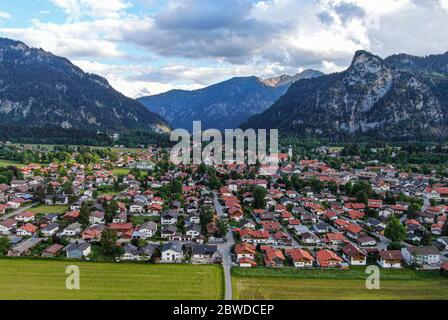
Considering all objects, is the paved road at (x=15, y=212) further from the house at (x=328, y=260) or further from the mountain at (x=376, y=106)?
the mountain at (x=376, y=106)

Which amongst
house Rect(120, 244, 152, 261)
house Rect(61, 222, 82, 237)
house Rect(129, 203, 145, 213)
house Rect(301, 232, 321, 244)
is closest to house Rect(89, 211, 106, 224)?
house Rect(61, 222, 82, 237)

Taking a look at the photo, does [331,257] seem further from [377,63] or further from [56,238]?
[377,63]

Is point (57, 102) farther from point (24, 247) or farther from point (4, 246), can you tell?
point (4, 246)

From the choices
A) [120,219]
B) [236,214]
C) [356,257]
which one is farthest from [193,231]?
[356,257]

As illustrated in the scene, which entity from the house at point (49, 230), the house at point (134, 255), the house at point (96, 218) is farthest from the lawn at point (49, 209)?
the house at point (134, 255)

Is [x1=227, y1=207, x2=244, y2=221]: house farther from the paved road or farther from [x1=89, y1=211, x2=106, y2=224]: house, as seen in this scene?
the paved road

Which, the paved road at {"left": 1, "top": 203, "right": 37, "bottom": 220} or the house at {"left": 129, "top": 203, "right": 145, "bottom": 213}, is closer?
the paved road at {"left": 1, "top": 203, "right": 37, "bottom": 220}
